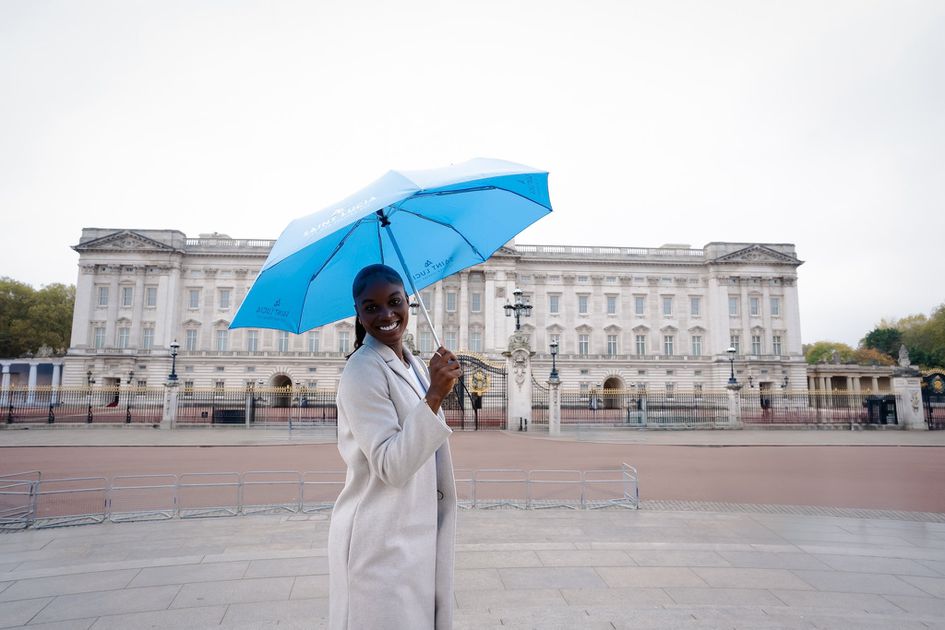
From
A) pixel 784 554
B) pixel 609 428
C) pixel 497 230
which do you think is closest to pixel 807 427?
pixel 609 428

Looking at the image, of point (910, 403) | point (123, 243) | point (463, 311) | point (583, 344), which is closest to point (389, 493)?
point (910, 403)

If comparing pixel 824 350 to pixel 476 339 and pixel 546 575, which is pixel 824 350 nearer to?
pixel 476 339

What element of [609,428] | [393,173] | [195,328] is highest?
[195,328]

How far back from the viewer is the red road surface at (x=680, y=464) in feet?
33.1

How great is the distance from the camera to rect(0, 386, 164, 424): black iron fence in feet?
92.0

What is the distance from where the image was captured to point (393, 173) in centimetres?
275

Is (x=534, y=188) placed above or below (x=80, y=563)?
above

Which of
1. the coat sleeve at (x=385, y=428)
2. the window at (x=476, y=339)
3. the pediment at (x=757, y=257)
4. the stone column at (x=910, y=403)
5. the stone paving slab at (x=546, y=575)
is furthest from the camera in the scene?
the window at (x=476, y=339)

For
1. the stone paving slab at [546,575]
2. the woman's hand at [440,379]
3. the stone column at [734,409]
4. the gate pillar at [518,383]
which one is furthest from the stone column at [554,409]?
the woman's hand at [440,379]

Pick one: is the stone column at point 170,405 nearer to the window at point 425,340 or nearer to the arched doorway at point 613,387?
the window at point 425,340

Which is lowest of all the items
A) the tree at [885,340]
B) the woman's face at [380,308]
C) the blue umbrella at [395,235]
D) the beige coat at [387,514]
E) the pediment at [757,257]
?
the beige coat at [387,514]

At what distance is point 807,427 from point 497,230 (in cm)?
2951

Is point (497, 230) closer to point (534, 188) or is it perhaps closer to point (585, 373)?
point (534, 188)

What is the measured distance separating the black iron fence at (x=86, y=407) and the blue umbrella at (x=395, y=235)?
2856 centimetres
